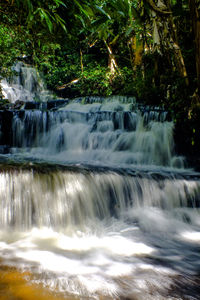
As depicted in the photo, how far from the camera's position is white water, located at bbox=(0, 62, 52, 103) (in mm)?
14691

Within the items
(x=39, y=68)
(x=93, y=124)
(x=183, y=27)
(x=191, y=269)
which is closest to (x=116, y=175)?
(x=191, y=269)

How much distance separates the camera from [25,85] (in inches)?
Result: 639

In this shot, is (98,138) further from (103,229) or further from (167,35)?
(103,229)

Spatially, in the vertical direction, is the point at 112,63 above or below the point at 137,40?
above

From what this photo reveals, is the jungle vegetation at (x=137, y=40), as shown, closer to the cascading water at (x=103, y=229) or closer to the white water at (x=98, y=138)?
the white water at (x=98, y=138)

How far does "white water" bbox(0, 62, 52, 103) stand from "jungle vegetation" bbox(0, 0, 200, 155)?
2.02 metres

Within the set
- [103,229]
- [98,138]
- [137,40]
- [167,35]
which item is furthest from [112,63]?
[103,229]

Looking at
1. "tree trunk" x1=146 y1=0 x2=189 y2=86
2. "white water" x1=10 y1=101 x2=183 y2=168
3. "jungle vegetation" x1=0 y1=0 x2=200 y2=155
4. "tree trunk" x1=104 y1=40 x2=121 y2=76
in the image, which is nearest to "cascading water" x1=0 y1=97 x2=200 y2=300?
"white water" x1=10 y1=101 x2=183 y2=168

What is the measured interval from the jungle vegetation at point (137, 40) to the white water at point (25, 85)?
6.62 ft

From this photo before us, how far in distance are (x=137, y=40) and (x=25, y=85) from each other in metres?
11.1

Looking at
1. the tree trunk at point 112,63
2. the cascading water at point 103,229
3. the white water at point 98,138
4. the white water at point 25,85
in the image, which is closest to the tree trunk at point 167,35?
the white water at point 98,138

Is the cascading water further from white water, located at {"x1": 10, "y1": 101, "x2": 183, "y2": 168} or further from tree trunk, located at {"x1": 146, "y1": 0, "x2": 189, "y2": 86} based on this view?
tree trunk, located at {"x1": 146, "y1": 0, "x2": 189, "y2": 86}

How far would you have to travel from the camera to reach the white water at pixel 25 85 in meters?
14.7

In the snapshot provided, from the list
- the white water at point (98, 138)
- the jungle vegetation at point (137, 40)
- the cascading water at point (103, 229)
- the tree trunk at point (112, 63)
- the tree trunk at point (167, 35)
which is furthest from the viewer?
the tree trunk at point (112, 63)
